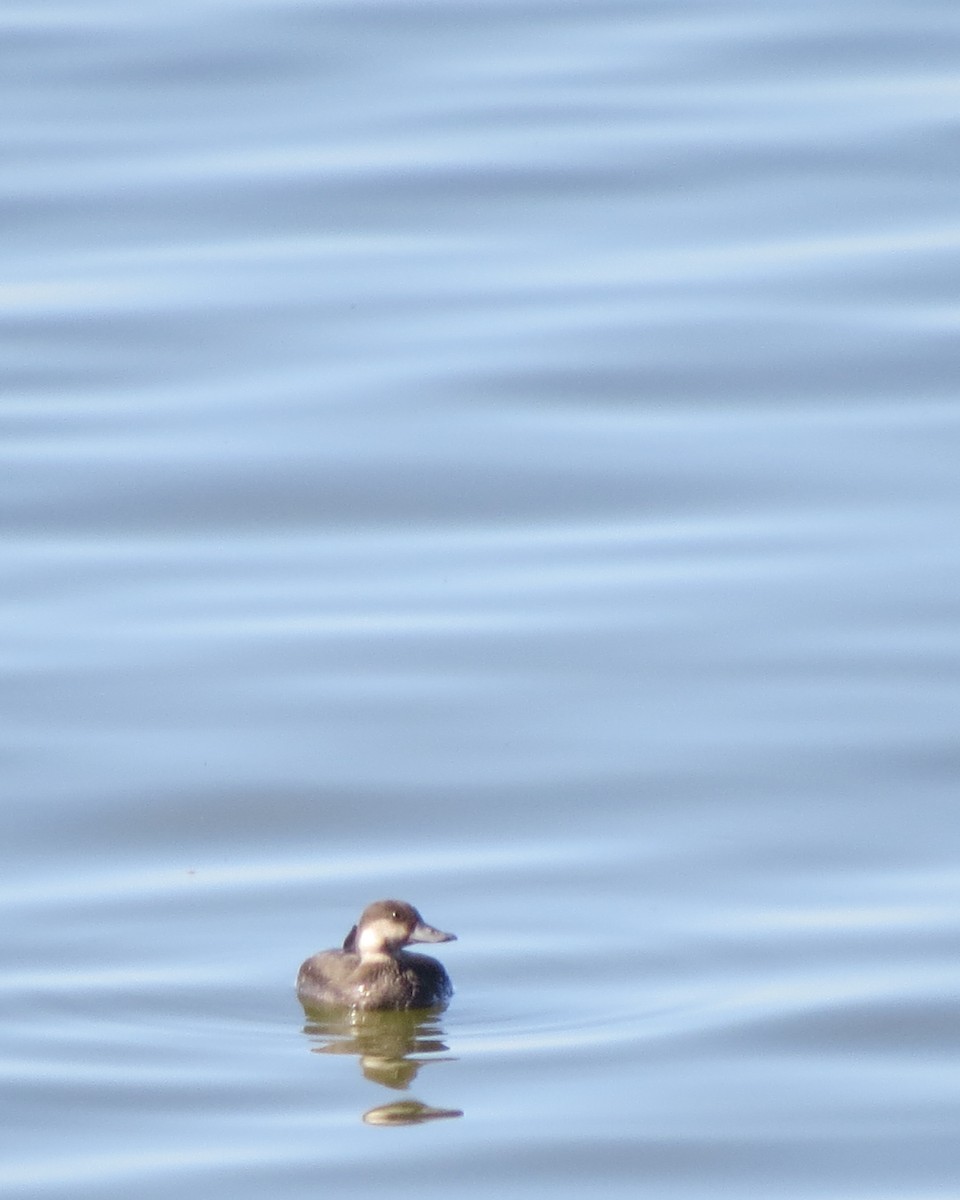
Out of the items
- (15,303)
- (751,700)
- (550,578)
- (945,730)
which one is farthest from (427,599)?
(15,303)

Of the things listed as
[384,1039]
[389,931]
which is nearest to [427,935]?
[389,931]

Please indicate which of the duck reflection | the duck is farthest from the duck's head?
the duck reflection

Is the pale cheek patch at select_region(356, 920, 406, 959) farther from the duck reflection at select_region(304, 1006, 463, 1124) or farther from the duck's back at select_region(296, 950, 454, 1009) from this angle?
the duck reflection at select_region(304, 1006, 463, 1124)

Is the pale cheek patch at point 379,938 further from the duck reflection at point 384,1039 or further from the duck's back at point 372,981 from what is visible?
the duck reflection at point 384,1039

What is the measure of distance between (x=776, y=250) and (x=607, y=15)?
492 cm

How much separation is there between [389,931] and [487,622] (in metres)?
3.75

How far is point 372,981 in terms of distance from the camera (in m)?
8.73

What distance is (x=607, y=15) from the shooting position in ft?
70.7

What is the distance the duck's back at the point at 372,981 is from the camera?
862cm

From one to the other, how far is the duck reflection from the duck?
0.03 m

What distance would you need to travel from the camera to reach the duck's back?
8617 mm

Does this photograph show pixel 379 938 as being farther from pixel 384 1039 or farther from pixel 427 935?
pixel 384 1039

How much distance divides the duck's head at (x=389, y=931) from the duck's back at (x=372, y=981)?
0.12 ft

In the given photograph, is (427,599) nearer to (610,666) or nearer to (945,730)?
(610,666)
